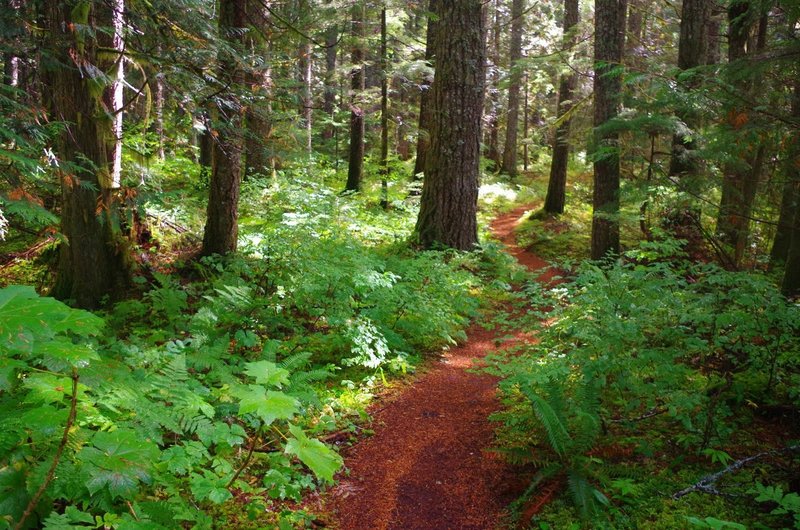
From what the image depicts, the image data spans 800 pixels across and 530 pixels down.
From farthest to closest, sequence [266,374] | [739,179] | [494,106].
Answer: [494,106]
[739,179]
[266,374]

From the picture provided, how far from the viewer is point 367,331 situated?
222 inches

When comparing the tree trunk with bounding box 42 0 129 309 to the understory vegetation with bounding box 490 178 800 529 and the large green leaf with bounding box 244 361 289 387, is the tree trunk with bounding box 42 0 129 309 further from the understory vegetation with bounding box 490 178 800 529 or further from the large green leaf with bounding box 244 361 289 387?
the understory vegetation with bounding box 490 178 800 529

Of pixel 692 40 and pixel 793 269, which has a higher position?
pixel 692 40

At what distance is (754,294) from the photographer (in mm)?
4191

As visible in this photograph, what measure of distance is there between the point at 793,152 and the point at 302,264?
549 cm

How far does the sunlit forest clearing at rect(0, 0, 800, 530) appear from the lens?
2.69m

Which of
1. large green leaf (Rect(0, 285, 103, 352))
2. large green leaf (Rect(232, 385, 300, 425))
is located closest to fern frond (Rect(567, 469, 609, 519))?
large green leaf (Rect(232, 385, 300, 425))

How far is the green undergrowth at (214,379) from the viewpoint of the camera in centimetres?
218

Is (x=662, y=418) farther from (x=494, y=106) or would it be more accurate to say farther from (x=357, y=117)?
(x=494, y=106)

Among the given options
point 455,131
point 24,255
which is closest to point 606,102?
point 455,131

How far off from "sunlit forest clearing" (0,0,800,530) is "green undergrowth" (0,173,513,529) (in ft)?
0.07

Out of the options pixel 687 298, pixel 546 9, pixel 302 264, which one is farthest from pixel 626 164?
pixel 546 9

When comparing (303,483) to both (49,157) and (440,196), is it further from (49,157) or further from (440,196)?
(440,196)

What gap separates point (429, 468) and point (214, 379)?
192 cm
